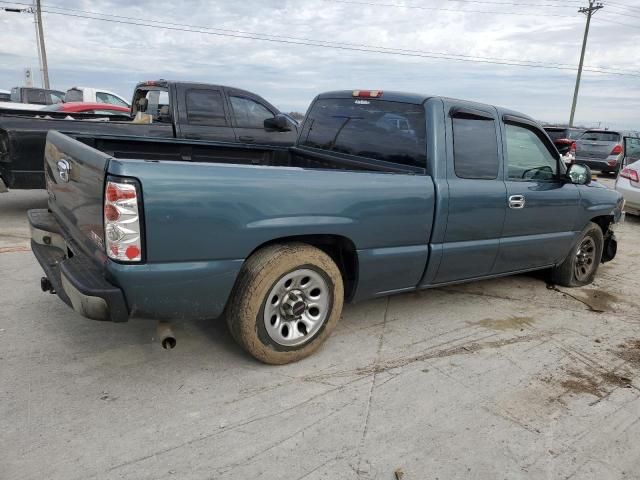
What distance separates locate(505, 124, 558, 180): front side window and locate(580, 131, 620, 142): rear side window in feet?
45.6

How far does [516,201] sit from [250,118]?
473cm

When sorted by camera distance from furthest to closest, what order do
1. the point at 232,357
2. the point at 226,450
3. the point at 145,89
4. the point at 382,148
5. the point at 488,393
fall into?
the point at 145,89
the point at 382,148
the point at 232,357
the point at 488,393
the point at 226,450

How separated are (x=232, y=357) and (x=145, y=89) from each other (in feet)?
19.1

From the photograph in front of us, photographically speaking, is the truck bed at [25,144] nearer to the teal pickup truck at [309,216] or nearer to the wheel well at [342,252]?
the teal pickup truck at [309,216]

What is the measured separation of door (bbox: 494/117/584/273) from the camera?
4180mm

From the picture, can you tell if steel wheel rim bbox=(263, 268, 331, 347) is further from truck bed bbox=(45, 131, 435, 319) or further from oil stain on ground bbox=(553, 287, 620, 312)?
oil stain on ground bbox=(553, 287, 620, 312)

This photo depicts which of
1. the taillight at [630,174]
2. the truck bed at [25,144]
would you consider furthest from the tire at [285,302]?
the taillight at [630,174]

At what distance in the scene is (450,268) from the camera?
12.7 feet

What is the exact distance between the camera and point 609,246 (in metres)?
5.71

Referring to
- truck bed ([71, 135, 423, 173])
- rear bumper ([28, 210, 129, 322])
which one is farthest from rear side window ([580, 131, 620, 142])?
rear bumper ([28, 210, 129, 322])

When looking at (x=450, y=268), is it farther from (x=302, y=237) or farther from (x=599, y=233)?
(x=599, y=233)

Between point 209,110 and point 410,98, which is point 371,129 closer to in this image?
point 410,98

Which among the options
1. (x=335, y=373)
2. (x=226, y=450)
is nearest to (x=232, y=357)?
(x=335, y=373)

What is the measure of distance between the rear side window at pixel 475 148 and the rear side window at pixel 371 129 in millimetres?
312
